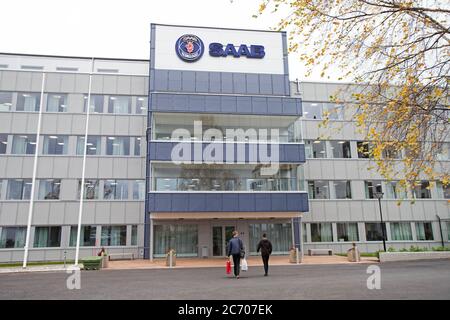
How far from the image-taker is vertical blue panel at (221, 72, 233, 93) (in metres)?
29.5

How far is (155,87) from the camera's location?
28547mm

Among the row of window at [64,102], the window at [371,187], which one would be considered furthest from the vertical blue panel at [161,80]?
the window at [371,187]

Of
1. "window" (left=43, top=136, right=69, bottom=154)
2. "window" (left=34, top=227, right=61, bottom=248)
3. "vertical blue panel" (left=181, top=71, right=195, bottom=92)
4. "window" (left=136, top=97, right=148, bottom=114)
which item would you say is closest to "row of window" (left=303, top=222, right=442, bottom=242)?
"vertical blue panel" (left=181, top=71, right=195, bottom=92)

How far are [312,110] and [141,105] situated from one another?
52.2 ft

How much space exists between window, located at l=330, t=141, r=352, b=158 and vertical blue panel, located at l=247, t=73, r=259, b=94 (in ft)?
30.5

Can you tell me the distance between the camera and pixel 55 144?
3041 centimetres

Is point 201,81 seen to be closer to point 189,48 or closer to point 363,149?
point 189,48

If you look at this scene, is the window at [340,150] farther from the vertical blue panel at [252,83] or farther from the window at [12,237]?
the window at [12,237]

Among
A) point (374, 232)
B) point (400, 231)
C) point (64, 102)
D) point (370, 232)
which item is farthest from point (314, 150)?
point (64, 102)

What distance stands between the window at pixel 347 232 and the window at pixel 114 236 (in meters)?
18.6

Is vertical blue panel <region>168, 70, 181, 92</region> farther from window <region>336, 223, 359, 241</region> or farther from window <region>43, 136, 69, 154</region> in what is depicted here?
window <region>336, 223, 359, 241</region>

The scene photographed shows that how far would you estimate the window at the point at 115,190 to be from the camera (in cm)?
3012

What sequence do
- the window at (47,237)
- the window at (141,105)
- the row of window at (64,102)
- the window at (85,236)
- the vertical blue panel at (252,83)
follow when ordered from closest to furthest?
the window at (47,237)
the window at (85,236)
the vertical blue panel at (252,83)
the row of window at (64,102)
the window at (141,105)
